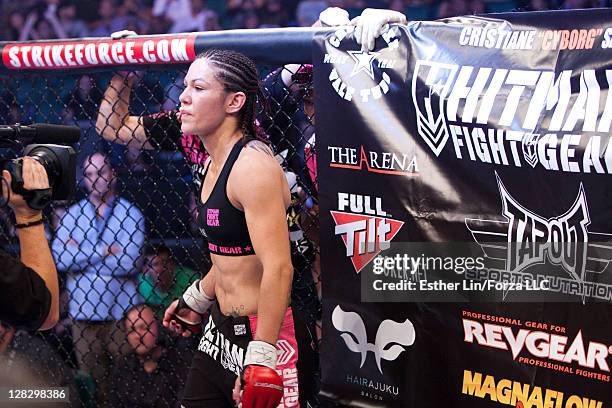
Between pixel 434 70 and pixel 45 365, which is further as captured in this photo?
pixel 45 365

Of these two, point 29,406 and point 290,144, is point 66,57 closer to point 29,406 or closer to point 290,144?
point 290,144

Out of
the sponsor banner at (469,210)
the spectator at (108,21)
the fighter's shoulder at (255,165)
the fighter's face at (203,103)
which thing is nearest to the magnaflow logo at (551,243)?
the sponsor banner at (469,210)

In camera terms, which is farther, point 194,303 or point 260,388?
point 194,303

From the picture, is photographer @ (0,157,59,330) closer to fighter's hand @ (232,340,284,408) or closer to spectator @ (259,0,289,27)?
fighter's hand @ (232,340,284,408)

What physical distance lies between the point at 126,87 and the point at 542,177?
1897 millimetres

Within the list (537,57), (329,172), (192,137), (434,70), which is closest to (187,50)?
(192,137)

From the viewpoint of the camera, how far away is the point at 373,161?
9.57 feet

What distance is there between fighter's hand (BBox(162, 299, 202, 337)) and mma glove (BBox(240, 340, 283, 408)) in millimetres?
592

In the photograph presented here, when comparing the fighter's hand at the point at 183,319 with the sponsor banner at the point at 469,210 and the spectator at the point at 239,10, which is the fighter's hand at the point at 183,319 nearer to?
the sponsor banner at the point at 469,210

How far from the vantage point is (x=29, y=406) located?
11.6 ft

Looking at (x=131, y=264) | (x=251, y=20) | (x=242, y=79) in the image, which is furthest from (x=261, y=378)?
(x=251, y=20)

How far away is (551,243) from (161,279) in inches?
92.8

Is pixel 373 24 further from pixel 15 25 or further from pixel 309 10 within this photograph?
pixel 15 25

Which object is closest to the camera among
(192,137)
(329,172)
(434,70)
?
(434,70)
